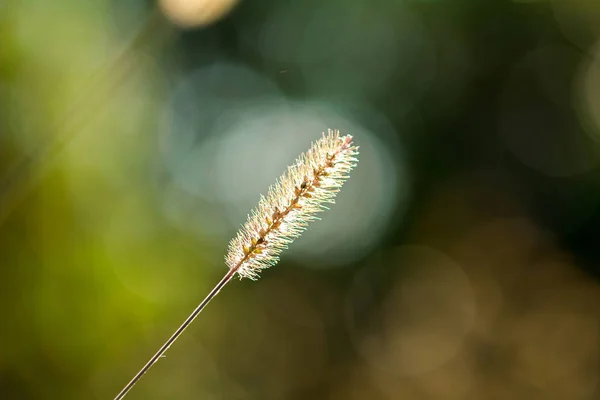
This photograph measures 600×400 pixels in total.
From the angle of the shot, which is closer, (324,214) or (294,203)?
(294,203)

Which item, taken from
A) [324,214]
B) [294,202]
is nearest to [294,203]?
[294,202]

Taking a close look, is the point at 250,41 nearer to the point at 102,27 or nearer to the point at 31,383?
the point at 102,27

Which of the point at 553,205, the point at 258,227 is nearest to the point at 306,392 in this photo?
the point at 553,205

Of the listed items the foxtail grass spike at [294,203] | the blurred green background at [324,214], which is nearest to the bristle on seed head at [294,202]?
the foxtail grass spike at [294,203]

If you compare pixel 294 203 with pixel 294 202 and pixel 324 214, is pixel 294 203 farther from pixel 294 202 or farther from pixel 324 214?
pixel 324 214

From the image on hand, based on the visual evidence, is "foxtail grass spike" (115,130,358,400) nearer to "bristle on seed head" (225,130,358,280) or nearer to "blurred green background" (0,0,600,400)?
"bristle on seed head" (225,130,358,280)

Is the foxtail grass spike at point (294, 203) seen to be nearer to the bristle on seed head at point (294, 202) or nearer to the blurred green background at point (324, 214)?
the bristle on seed head at point (294, 202)
